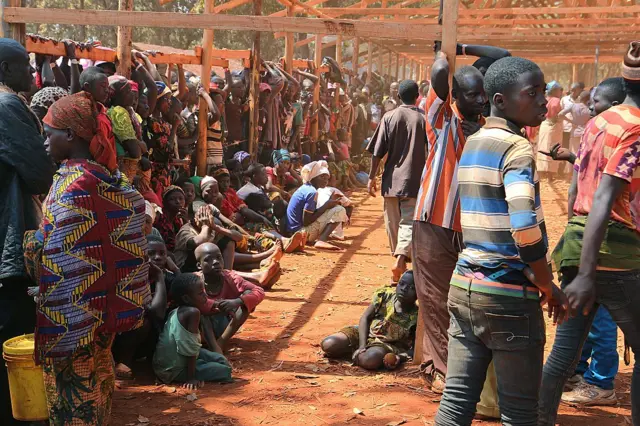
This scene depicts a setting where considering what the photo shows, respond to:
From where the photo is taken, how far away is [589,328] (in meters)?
3.53

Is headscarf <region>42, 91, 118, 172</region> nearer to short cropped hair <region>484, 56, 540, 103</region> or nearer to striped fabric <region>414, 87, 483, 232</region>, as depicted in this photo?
short cropped hair <region>484, 56, 540, 103</region>

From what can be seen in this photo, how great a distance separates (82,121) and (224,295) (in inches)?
101

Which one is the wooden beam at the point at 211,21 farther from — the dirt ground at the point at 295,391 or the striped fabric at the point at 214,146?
the striped fabric at the point at 214,146

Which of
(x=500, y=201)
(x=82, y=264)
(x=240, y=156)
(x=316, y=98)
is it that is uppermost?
(x=500, y=201)

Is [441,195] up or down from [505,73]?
down

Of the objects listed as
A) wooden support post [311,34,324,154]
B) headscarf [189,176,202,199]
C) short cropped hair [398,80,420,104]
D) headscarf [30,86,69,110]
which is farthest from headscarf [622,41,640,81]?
wooden support post [311,34,324,154]

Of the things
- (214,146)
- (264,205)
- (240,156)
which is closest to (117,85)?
(214,146)

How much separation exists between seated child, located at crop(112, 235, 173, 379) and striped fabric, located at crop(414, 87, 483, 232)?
5.95ft

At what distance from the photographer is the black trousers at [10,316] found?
3.81 meters

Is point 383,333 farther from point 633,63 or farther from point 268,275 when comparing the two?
point 633,63

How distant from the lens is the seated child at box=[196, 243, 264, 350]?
5.53 meters

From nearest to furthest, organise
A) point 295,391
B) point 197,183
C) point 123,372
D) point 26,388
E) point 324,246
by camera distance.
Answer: point 26,388
point 295,391
point 123,372
point 197,183
point 324,246

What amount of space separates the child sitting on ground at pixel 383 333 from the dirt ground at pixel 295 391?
0.10m

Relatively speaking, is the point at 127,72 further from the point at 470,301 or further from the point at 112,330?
the point at 470,301
